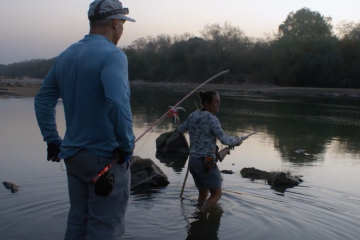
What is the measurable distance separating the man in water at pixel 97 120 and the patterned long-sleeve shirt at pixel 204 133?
237 cm

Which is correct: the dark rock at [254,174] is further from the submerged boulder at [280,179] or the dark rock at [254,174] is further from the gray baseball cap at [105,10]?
the gray baseball cap at [105,10]

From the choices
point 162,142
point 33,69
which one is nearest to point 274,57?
point 162,142

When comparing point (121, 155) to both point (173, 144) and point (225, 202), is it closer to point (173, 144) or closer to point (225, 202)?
point (225, 202)

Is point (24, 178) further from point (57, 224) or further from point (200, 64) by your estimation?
point (200, 64)

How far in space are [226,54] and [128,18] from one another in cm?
6899

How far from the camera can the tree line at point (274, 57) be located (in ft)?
172

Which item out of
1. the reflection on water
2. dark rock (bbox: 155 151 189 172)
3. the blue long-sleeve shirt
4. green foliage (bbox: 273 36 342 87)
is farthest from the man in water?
green foliage (bbox: 273 36 342 87)

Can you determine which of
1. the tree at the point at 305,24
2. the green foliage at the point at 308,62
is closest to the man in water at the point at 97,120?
the green foliage at the point at 308,62

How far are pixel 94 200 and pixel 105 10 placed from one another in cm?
116

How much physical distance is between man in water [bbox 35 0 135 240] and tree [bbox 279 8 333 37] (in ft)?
222

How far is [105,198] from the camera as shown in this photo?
2.79 meters

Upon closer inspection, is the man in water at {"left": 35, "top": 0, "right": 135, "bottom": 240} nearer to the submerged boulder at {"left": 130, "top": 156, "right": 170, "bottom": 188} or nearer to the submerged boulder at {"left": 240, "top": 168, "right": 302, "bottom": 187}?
the submerged boulder at {"left": 130, "top": 156, "right": 170, "bottom": 188}

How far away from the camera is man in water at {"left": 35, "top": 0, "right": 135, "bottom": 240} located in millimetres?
2654

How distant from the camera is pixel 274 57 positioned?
5834cm
